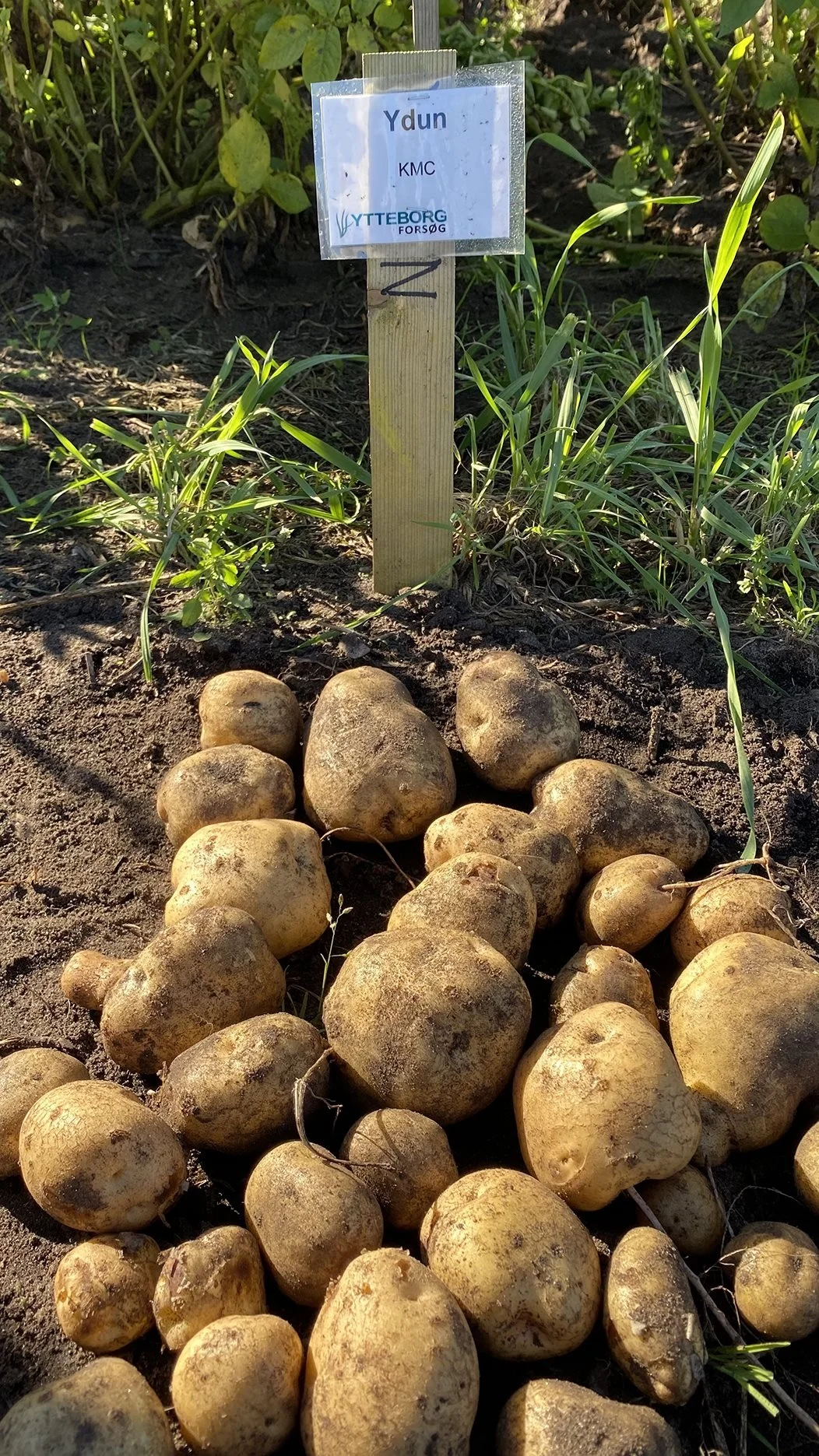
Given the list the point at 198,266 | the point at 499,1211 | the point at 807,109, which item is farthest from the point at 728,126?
the point at 499,1211

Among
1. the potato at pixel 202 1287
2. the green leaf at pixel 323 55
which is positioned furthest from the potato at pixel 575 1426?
the green leaf at pixel 323 55

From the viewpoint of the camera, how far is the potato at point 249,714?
2.06 metres

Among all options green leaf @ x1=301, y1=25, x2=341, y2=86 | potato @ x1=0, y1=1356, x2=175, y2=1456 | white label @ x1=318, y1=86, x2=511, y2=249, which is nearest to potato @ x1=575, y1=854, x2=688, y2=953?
potato @ x1=0, y1=1356, x2=175, y2=1456

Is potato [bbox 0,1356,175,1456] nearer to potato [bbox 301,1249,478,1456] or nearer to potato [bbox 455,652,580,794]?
potato [bbox 301,1249,478,1456]

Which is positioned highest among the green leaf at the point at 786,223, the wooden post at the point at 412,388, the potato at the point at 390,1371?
the green leaf at the point at 786,223

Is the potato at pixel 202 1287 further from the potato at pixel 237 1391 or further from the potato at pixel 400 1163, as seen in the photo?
the potato at pixel 400 1163

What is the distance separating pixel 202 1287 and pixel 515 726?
1082 mm

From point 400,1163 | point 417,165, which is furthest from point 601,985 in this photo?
point 417,165

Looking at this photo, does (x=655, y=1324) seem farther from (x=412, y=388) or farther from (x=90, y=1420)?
(x=412, y=388)

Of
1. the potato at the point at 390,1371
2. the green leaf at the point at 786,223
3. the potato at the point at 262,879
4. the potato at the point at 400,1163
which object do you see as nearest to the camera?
the potato at the point at 390,1371

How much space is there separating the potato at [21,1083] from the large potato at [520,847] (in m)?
0.69

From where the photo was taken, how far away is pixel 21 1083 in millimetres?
1524

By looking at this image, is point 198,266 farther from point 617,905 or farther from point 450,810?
point 617,905

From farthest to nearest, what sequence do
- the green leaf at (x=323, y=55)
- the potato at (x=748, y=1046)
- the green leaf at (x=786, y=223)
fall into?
the green leaf at (x=786, y=223), the green leaf at (x=323, y=55), the potato at (x=748, y=1046)
